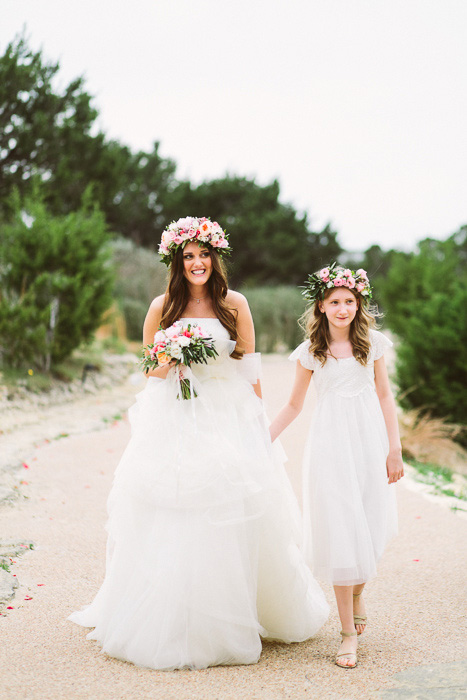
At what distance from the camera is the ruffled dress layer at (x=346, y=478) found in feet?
10.5

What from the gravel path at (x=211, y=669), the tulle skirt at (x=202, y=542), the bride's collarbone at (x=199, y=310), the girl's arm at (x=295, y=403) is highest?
the bride's collarbone at (x=199, y=310)

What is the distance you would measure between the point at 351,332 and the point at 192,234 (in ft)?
3.36

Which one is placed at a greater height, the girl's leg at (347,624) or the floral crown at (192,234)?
the floral crown at (192,234)

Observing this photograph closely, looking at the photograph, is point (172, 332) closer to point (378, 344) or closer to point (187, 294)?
point (187, 294)

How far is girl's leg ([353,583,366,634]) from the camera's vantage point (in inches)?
135

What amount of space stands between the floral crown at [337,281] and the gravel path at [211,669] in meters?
1.82

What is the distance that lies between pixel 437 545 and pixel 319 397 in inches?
94.4

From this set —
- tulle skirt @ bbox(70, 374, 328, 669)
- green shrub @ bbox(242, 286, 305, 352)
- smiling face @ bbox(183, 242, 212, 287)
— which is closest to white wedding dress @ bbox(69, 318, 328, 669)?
tulle skirt @ bbox(70, 374, 328, 669)

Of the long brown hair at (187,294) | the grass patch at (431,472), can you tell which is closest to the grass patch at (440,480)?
the grass patch at (431,472)

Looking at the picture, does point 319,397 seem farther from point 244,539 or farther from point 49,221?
point 49,221

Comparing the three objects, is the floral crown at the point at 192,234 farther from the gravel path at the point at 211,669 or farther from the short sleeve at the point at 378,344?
the gravel path at the point at 211,669

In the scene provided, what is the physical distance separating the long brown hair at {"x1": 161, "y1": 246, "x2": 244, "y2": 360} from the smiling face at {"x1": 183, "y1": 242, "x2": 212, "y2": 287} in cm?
3

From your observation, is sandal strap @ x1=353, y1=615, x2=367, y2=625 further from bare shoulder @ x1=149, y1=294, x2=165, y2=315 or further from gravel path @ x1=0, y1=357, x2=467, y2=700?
bare shoulder @ x1=149, y1=294, x2=165, y2=315

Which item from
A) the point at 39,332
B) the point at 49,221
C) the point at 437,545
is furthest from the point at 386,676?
the point at 49,221
